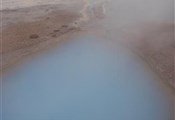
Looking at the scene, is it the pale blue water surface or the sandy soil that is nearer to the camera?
the pale blue water surface

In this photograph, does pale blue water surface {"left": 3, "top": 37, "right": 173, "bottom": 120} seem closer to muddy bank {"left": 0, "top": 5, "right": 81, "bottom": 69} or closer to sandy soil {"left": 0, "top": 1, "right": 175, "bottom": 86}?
sandy soil {"left": 0, "top": 1, "right": 175, "bottom": 86}

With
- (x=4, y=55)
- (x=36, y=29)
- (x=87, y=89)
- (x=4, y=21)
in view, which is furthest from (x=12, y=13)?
(x=87, y=89)

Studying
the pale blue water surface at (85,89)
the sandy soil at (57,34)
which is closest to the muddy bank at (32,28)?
the sandy soil at (57,34)

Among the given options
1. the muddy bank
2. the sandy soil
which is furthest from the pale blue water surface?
the muddy bank

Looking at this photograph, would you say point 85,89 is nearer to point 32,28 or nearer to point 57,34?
point 57,34

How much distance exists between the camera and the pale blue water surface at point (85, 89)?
5.50 m

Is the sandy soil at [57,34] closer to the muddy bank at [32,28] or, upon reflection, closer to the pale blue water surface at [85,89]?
the muddy bank at [32,28]

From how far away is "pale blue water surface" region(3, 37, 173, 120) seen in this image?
18.0 ft

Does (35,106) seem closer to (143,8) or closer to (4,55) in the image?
(4,55)

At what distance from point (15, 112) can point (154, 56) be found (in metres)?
3.92

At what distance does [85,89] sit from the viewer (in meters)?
6.19

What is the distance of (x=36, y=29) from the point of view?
31.1ft

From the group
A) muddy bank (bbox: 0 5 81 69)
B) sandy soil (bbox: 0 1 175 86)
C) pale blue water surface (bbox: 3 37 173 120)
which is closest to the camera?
pale blue water surface (bbox: 3 37 173 120)

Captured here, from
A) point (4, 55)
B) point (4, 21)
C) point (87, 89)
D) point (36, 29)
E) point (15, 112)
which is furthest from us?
point (4, 21)
